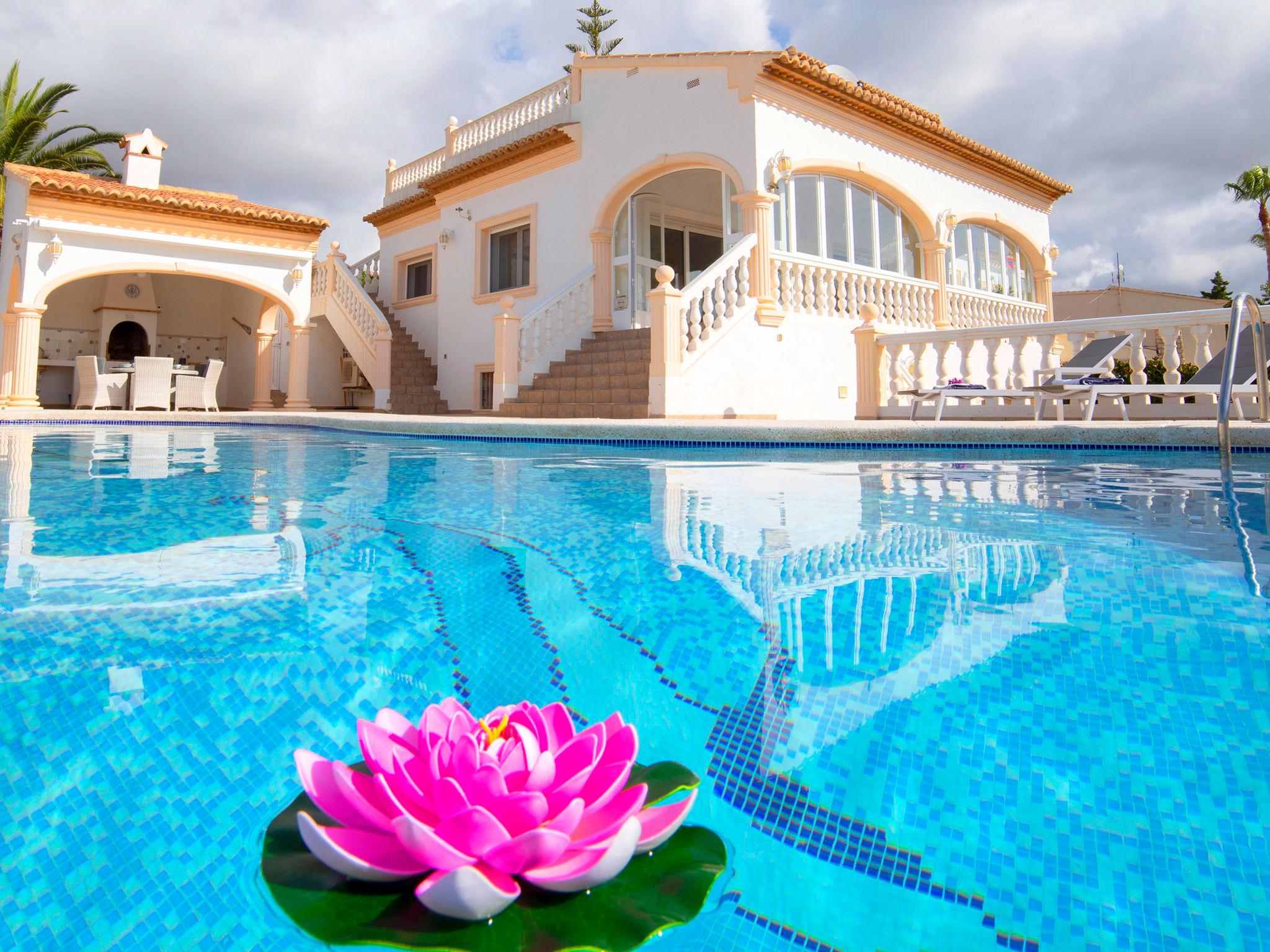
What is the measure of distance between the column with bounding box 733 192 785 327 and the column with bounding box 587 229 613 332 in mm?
2877

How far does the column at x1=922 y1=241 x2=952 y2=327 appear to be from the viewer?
1449 cm

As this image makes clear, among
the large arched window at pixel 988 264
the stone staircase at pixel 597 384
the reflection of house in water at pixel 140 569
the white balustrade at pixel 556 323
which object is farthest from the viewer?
the large arched window at pixel 988 264

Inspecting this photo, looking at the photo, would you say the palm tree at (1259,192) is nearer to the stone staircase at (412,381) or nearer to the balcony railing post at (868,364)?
the balcony railing post at (868,364)

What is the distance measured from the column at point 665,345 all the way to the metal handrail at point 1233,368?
21.2 ft

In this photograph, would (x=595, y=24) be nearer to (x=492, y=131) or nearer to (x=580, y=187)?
(x=492, y=131)

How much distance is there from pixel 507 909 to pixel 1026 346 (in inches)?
402

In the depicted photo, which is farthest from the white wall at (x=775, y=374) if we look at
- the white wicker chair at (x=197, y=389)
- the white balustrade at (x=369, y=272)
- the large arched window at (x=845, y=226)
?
the white balustrade at (x=369, y=272)

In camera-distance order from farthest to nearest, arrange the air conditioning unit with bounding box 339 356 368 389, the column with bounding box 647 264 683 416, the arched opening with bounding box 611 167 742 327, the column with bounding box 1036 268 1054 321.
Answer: the air conditioning unit with bounding box 339 356 368 389
the column with bounding box 1036 268 1054 321
the arched opening with bounding box 611 167 742 327
the column with bounding box 647 264 683 416

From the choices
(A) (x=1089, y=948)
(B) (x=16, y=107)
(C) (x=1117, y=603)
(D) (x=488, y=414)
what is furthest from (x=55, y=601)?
(B) (x=16, y=107)

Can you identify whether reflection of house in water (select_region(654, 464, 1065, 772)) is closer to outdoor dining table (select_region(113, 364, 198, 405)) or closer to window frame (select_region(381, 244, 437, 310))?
outdoor dining table (select_region(113, 364, 198, 405))

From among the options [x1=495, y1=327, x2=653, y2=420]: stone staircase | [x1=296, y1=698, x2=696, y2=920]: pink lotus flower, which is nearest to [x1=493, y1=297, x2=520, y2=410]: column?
[x1=495, y1=327, x2=653, y2=420]: stone staircase

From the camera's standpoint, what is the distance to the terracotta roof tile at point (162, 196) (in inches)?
583

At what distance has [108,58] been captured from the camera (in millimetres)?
31266

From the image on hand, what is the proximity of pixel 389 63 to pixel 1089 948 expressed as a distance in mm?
33389
